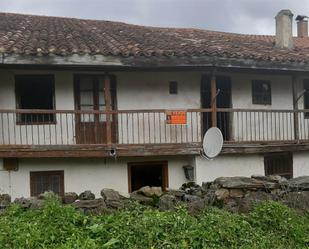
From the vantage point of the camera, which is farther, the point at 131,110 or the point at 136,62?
the point at 131,110

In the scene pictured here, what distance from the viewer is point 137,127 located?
1212cm

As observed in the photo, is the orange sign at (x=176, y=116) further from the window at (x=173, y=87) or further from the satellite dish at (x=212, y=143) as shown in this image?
the window at (x=173, y=87)

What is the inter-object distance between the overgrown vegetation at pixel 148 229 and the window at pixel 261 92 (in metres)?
6.50

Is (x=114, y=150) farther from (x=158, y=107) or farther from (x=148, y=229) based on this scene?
(x=148, y=229)

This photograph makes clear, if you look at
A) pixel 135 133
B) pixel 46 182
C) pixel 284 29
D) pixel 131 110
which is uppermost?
pixel 284 29

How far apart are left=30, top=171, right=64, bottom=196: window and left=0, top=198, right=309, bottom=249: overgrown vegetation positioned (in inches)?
156

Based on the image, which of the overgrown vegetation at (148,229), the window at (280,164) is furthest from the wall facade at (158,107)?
the overgrown vegetation at (148,229)

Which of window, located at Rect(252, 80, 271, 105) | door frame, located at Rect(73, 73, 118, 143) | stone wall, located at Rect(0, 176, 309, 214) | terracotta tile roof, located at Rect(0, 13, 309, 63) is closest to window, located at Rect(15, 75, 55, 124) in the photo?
door frame, located at Rect(73, 73, 118, 143)

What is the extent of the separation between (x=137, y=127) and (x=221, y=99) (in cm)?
320

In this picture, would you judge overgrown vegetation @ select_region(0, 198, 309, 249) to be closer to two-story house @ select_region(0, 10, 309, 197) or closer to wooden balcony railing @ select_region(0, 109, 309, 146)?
two-story house @ select_region(0, 10, 309, 197)

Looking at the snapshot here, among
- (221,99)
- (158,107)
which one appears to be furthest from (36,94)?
(221,99)

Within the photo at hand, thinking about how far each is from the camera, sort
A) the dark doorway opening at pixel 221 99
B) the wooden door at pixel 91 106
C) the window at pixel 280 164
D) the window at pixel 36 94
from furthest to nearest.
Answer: the dark doorway opening at pixel 221 99, the window at pixel 280 164, the wooden door at pixel 91 106, the window at pixel 36 94

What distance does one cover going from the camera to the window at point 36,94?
11.6 m

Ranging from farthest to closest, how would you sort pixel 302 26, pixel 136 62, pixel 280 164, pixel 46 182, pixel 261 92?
pixel 302 26, pixel 261 92, pixel 280 164, pixel 46 182, pixel 136 62
